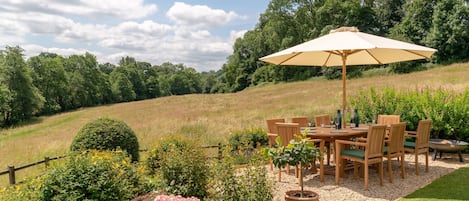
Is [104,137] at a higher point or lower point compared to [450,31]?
lower

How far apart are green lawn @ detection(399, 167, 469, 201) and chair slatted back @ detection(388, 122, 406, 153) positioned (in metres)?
0.72

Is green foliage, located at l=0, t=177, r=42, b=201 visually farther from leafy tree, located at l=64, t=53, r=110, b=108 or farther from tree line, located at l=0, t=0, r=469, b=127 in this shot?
leafy tree, located at l=64, t=53, r=110, b=108

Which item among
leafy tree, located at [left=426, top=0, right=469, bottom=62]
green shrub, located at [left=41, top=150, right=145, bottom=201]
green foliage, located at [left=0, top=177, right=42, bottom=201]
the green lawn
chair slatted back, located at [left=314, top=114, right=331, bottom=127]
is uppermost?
leafy tree, located at [left=426, top=0, right=469, bottom=62]

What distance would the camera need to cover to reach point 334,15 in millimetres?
43844

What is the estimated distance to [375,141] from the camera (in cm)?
546

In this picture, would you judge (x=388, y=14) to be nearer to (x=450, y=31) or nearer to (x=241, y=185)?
(x=450, y=31)

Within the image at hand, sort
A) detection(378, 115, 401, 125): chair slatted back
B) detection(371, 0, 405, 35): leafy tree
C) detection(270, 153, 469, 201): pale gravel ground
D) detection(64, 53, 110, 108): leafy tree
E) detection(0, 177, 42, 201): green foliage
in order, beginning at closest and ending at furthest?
detection(0, 177, 42, 201): green foliage → detection(270, 153, 469, 201): pale gravel ground → detection(378, 115, 401, 125): chair slatted back → detection(371, 0, 405, 35): leafy tree → detection(64, 53, 110, 108): leafy tree

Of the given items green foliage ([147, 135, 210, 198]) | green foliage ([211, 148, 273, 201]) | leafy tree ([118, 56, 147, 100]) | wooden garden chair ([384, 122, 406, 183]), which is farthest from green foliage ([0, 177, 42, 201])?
leafy tree ([118, 56, 147, 100])

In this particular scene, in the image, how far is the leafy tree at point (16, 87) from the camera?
116 ft

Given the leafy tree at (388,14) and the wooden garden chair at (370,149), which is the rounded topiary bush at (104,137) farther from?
the leafy tree at (388,14)

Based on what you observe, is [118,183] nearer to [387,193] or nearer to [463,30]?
[387,193]

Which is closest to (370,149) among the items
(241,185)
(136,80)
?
(241,185)

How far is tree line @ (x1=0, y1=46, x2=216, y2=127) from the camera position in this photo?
3572 cm

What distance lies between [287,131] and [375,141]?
140 centimetres
